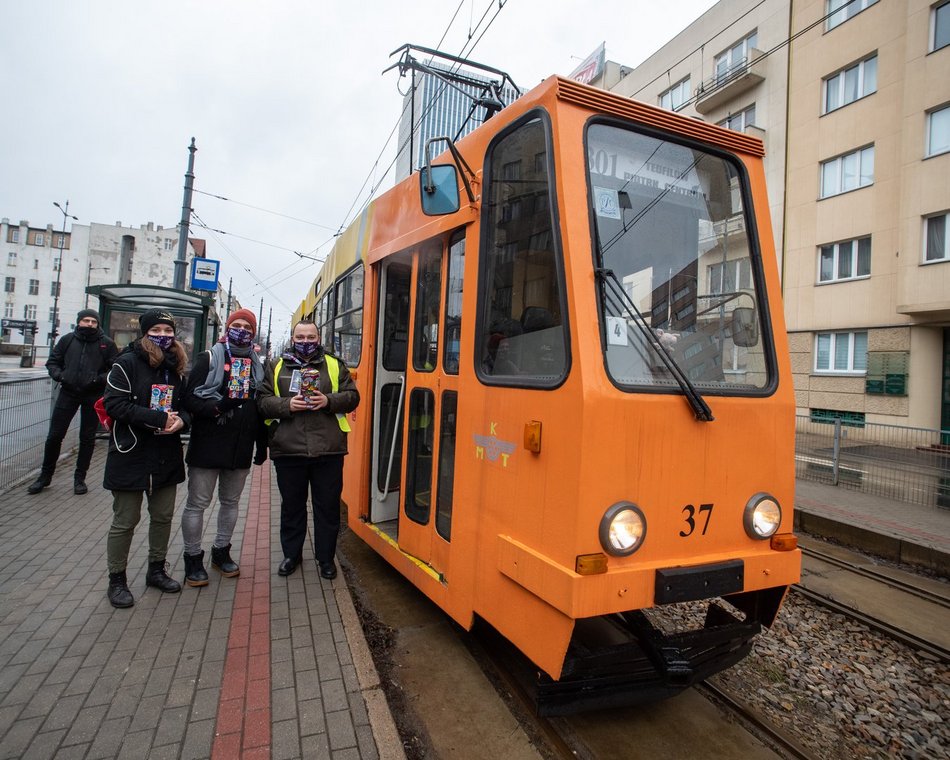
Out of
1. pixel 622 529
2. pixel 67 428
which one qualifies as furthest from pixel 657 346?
pixel 67 428

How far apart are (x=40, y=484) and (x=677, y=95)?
2492cm

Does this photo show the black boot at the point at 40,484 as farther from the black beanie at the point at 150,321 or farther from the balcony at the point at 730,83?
the balcony at the point at 730,83

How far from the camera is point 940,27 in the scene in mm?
13469

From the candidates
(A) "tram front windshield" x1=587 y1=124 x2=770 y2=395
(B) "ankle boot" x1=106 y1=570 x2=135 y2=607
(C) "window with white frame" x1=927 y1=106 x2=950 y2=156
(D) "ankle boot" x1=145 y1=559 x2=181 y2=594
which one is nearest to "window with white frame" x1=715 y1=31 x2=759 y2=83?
(C) "window with white frame" x1=927 y1=106 x2=950 y2=156

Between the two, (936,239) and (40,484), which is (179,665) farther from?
(936,239)

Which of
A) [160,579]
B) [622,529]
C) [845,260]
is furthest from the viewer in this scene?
[845,260]

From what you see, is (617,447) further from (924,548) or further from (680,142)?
(924,548)

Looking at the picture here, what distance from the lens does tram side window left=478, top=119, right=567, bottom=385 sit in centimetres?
260

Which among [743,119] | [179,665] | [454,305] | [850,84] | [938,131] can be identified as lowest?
[179,665]

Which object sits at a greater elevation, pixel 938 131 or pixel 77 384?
pixel 938 131

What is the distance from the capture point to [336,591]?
13.3 feet

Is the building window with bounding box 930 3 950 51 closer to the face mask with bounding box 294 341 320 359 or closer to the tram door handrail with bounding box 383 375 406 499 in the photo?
the tram door handrail with bounding box 383 375 406 499

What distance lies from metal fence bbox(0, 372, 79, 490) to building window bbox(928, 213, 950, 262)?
18.1 meters

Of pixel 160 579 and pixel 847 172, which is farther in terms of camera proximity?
pixel 847 172
